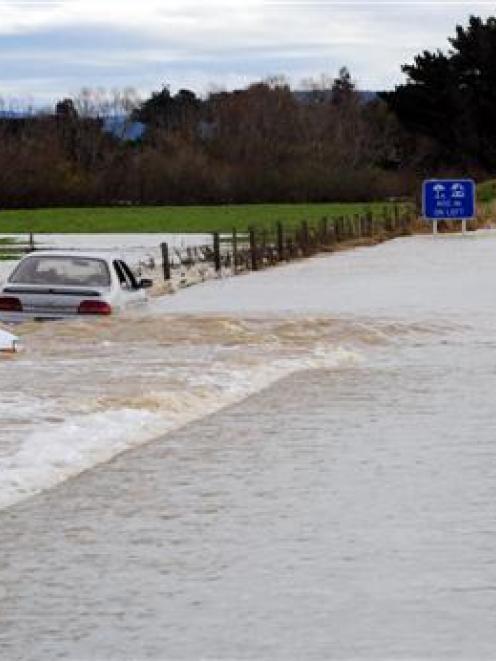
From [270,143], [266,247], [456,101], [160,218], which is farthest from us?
[270,143]

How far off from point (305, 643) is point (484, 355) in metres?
13.3

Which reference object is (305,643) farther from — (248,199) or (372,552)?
(248,199)

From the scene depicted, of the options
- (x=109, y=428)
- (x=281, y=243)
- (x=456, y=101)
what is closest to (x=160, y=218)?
(x=456, y=101)

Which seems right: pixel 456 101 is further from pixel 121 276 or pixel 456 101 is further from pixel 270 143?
pixel 121 276

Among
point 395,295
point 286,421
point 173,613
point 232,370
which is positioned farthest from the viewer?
point 395,295

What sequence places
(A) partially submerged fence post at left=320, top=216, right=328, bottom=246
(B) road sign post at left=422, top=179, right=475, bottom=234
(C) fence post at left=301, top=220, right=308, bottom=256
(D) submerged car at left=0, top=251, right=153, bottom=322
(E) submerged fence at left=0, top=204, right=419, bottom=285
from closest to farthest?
(D) submerged car at left=0, top=251, right=153, bottom=322 < (E) submerged fence at left=0, top=204, right=419, bottom=285 < (C) fence post at left=301, top=220, right=308, bottom=256 < (A) partially submerged fence post at left=320, top=216, right=328, bottom=246 < (B) road sign post at left=422, top=179, right=475, bottom=234

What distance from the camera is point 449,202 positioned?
2351 inches

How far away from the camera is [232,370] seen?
17547mm

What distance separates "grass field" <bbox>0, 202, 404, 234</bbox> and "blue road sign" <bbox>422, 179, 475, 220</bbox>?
52.9 ft

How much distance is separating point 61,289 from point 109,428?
842cm

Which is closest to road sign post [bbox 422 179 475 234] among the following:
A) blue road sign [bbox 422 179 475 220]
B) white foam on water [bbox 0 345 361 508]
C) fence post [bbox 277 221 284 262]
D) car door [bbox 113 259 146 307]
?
blue road sign [bbox 422 179 475 220]

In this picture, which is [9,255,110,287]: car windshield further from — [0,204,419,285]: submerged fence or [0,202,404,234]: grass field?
[0,202,404,234]: grass field

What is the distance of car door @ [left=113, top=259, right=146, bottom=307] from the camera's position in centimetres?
2230

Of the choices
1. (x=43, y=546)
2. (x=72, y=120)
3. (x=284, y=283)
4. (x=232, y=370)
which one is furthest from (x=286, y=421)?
(x=72, y=120)
